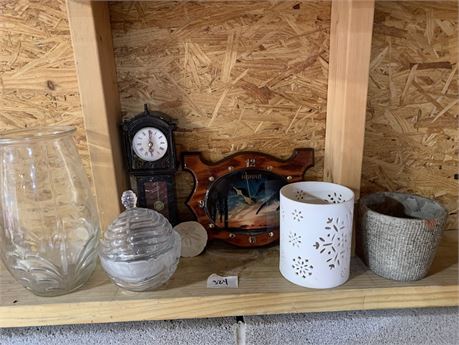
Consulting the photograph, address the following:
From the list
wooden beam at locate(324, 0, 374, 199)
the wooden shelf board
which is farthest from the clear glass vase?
wooden beam at locate(324, 0, 374, 199)

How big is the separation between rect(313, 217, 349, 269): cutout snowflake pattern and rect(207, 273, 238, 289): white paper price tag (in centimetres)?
15

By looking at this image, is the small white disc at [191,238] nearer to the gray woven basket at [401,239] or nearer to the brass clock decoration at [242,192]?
the brass clock decoration at [242,192]

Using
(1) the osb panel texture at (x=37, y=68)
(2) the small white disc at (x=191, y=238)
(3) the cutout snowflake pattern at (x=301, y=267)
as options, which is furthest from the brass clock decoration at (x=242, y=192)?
(1) the osb panel texture at (x=37, y=68)

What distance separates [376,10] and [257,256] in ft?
1.66

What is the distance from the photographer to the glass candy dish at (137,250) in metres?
0.60

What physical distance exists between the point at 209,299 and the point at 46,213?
296mm

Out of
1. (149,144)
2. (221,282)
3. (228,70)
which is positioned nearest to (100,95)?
(149,144)

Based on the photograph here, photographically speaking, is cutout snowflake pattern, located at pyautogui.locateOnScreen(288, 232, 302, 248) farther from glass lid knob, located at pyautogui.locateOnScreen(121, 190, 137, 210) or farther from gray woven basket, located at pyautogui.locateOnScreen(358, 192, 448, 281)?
glass lid knob, located at pyautogui.locateOnScreen(121, 190, 137, 210)

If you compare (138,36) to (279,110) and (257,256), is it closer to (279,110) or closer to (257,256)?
(279,110)

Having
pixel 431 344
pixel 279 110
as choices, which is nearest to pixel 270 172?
pixel 279 110

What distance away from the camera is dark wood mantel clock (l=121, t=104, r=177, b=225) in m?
0.70

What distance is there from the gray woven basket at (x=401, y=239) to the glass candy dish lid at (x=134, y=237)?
33 cm

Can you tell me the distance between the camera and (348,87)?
66cm

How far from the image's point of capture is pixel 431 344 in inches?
25.9
